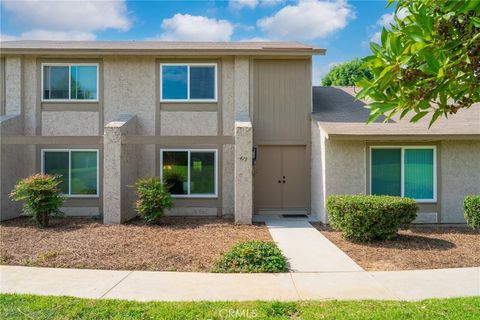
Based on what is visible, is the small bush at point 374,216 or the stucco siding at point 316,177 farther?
the stucco siding at point 316,177

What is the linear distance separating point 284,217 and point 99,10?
31.4 ft

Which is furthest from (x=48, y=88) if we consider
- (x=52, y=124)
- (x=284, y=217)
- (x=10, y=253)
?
(x=284, y=217)

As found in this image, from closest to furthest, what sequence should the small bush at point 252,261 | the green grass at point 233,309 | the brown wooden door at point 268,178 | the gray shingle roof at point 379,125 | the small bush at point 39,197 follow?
the green grass at point 233,309
the small bush at point 252,261
the small bush at point 39,197
the gray shingle roof at point 379,125
the brown wooden door at point 268,178

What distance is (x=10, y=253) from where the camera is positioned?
784cm

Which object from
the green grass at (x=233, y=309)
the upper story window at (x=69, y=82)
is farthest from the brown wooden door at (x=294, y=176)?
the green grass at (x=233, y=309)

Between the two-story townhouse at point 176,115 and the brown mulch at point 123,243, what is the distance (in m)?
1.65

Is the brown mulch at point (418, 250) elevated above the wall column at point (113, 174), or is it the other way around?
the wall column at point (113, 174)

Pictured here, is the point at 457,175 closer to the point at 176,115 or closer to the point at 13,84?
the point at 176,115

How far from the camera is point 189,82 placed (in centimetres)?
1316

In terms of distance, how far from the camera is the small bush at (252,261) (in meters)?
6.85

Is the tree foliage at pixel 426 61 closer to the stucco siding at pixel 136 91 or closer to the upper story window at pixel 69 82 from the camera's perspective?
the stucco siding at pixel 136 91

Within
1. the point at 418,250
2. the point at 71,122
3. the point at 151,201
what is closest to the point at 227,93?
the point at 151,201

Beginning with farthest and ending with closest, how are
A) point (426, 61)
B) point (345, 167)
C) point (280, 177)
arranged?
point (280, 177)
point (345, 167)
point (426, 61)

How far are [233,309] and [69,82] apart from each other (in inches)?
453
